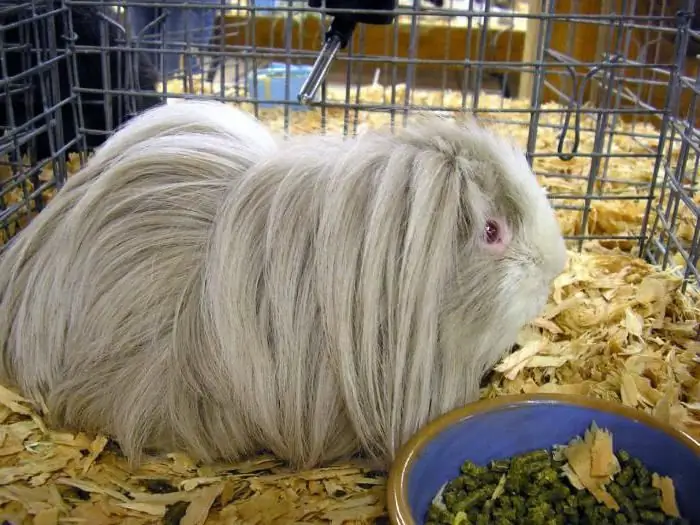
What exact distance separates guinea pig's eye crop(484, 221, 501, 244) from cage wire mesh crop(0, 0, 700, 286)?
0.26m

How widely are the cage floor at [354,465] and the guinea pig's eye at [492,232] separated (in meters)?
0.29

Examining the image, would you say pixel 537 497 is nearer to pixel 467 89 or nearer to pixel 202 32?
pixel 467 89

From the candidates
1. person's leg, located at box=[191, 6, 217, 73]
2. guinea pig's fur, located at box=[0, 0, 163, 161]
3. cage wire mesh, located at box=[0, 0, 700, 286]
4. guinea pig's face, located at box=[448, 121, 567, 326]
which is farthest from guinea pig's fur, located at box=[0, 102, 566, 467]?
person's leg, located at box=[191, 6, 217, 73]

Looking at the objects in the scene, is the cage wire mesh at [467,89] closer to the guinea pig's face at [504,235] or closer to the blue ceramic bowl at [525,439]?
the guinea pig's face at [504,235]

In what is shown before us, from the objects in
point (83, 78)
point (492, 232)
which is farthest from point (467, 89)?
point (492, 232)

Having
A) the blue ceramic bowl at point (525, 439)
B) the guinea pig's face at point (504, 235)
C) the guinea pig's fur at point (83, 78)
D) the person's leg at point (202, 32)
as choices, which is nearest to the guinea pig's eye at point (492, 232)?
the guinea pig's face at point (504, 235)

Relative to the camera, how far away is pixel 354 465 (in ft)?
3.30

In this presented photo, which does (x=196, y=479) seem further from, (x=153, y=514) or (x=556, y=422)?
(x=556, y=422)

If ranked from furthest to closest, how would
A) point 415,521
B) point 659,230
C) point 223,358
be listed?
point 659,230 → point 223,358 → point 415,521

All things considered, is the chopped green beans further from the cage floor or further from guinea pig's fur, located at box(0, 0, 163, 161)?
guinea pig's fur, located at box(0, 0, 163, 161)

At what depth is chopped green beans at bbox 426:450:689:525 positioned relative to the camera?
88 cm

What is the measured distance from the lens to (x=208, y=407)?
97 centimetres

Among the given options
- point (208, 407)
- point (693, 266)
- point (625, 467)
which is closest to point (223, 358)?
point (208, 407)

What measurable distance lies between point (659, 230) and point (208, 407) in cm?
120
